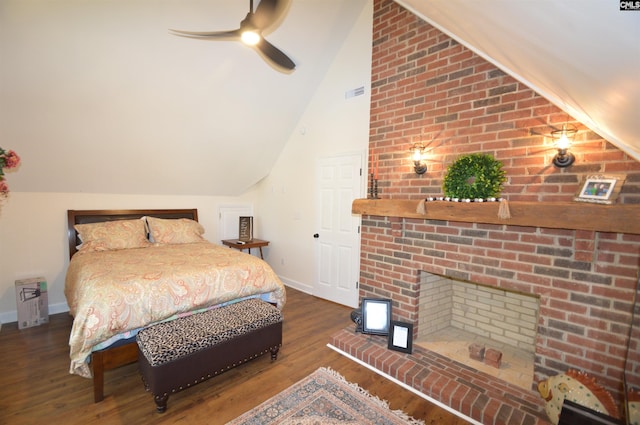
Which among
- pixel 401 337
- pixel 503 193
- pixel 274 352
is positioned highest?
pixel 503 193

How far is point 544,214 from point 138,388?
3218mm

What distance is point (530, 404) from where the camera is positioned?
6.38ft

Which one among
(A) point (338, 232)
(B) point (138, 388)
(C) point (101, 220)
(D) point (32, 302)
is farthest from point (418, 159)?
(D) point (32, 302)

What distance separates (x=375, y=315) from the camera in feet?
9.42

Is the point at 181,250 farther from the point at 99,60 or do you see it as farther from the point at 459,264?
the point at 459,264

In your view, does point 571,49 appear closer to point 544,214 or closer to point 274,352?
point 544,214

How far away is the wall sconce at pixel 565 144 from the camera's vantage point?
1953mm

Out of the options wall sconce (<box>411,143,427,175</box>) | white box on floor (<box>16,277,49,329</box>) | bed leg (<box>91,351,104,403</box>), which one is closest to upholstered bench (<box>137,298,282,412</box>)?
bed leg (<box>91,351,104,403</box>)

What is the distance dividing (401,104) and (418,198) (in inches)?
39.1

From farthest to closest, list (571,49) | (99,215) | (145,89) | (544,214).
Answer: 1. (99,215)
2. (145,89)
3. (544,214)
4. (571,49)

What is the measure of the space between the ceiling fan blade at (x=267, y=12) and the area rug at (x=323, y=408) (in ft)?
8.98

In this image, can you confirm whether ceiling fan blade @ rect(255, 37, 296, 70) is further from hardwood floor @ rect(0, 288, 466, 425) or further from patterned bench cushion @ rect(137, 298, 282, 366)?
hardwood floor @ rect(0, 288, 466, 425)

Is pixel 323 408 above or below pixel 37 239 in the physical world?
below

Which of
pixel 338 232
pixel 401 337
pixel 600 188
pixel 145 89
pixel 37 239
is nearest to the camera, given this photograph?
pixel 600 188
